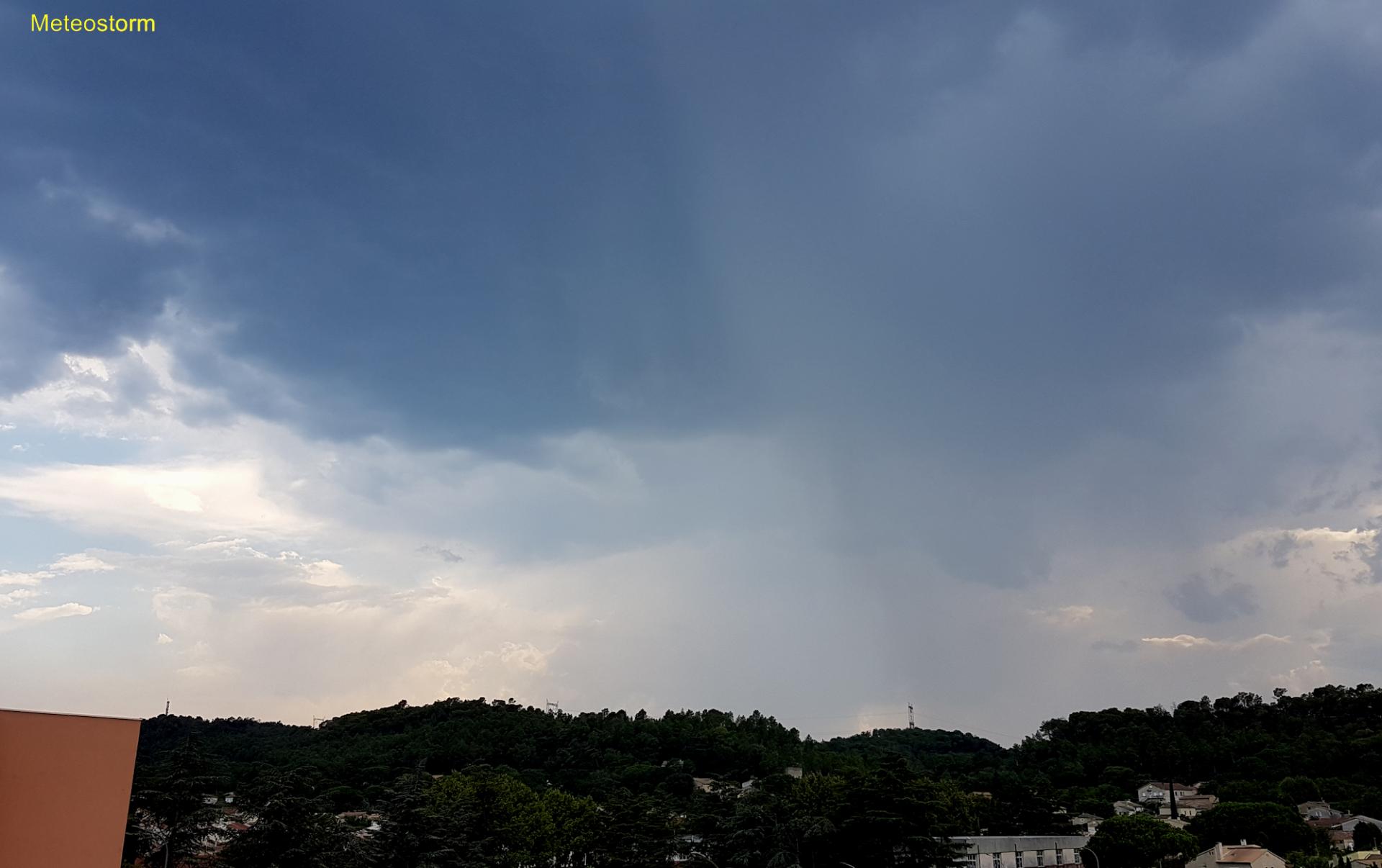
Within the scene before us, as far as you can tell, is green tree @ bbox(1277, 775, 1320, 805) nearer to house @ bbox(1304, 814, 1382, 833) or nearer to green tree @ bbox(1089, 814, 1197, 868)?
house @ bbox(1304, 814, 1382, 833)

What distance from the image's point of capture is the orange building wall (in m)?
16.1

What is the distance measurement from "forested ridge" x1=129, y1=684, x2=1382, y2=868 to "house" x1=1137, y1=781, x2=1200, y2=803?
1.65 m

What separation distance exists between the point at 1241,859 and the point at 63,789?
66.8 metres

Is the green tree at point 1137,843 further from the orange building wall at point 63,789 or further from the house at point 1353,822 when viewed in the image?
the orange building wall at point 63,789

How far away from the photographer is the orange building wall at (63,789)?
52.9 ft

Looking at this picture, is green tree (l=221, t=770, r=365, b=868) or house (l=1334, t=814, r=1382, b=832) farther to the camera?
house (l=1334, t=814, r=1382, b=832)

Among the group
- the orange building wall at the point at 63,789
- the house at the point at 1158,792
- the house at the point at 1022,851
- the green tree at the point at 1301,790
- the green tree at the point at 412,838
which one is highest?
the orange building wall at the point at 63,789

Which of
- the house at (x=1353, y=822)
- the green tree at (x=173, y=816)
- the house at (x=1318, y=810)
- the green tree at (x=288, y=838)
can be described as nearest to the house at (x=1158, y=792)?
the house at (x=1318, y=810)

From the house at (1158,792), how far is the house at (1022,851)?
28.6m

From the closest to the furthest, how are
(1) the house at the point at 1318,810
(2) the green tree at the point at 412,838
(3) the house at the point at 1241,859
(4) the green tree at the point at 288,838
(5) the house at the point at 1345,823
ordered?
(4) the green tree at the point at 288,838 < (2) the green tree at the point at 412,838 < (3) the house at the point at 1241,859 < (5) the house at the point at 1345,823 < (1) the house at the point at 1318,810

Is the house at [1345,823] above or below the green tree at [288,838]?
below

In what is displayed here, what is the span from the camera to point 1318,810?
86562 mm

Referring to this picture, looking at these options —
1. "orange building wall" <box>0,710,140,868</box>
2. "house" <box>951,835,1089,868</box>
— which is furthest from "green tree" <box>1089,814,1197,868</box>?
"orange building wall" <box>0,710,140,868</box>

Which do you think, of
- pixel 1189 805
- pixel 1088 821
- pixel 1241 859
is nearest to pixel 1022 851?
pixel 1241 859
